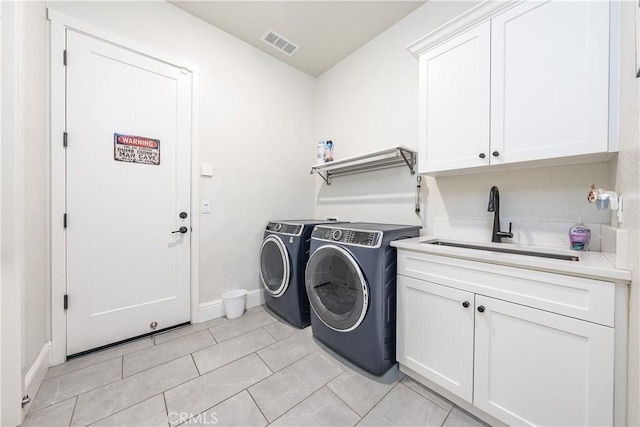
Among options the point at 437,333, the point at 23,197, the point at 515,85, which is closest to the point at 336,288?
the point at 437,333

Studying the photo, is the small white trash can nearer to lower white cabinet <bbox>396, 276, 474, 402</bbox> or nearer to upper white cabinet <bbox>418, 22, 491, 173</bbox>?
lower white cabinet <bbox>396, 276, 474, 402</bbox>

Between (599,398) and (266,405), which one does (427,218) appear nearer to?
(599,398)

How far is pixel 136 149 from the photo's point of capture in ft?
5.98

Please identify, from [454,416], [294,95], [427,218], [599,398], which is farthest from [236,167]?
[599,398]

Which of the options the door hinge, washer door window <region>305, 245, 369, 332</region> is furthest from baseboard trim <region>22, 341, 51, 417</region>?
washer door window <region>305, 245, 369, 332</region>

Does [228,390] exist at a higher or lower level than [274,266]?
lower

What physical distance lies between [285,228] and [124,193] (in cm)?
126

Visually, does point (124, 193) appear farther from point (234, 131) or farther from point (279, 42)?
point (279, 42)

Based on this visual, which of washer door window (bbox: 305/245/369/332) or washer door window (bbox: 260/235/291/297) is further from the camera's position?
washer door window (bbox: 260/235/291/297)

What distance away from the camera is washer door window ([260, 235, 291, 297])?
2041mm

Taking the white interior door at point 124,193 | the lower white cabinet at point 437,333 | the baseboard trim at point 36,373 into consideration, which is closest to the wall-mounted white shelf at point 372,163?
the lower white cabinet at point 437,333

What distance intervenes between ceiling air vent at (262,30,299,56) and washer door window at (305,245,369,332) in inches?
83.2

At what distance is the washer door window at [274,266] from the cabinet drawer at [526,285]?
1.08m

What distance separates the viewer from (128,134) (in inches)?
70.4
